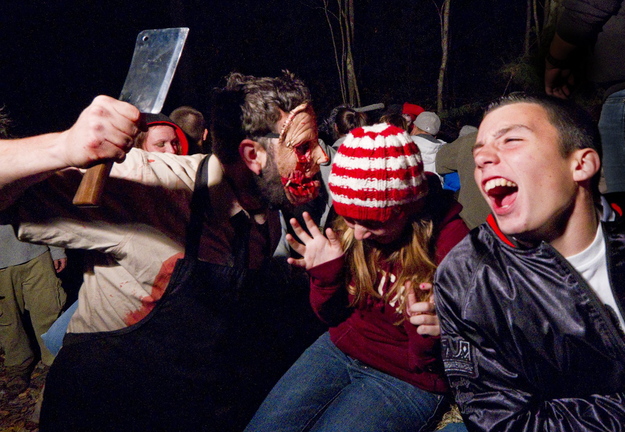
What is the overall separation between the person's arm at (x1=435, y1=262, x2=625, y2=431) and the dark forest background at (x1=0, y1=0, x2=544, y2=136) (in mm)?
4568

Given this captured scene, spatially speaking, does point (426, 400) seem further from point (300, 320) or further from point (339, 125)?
point (339, 125)

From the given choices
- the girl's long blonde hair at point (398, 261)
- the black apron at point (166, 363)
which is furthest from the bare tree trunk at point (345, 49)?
the black apron at point (166, 363)

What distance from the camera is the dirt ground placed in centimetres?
371

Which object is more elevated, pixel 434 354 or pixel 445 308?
pixel 445 308

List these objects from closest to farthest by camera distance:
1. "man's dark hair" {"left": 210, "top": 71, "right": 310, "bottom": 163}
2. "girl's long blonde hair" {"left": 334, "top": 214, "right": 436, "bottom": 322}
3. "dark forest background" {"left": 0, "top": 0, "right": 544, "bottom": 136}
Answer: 1. "girl's long blonde hair" {"left": 334, "top": 214, "right": 436, "bottom": 322}
2. "man's dark hair" {"left": 210, "top": 71, "right": 310, "bottom": 163}
3. "dark forest background" {"left": 0, "top": 0, "right": 544, "bottom": 136}

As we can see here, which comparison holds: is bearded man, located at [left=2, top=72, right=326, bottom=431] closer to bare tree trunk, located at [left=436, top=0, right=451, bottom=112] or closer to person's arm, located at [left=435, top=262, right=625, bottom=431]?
person's arm, located at [left=435, top=262, right=625, bottom=431]

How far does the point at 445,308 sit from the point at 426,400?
701mm

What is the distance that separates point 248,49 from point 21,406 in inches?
367

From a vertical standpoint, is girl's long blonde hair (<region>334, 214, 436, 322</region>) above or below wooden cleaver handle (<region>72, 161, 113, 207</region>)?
below

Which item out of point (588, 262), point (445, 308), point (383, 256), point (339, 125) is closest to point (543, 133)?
point (588, 262)

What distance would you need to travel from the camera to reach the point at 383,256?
238cm

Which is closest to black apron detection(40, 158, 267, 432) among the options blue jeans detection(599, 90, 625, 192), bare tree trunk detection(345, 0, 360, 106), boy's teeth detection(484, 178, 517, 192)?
boy's teeth detection(484, 178, 517, 192)

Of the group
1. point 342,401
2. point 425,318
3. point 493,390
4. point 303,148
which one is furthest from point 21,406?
point 493,390

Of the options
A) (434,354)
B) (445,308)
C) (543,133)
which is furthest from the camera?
(434,354)
